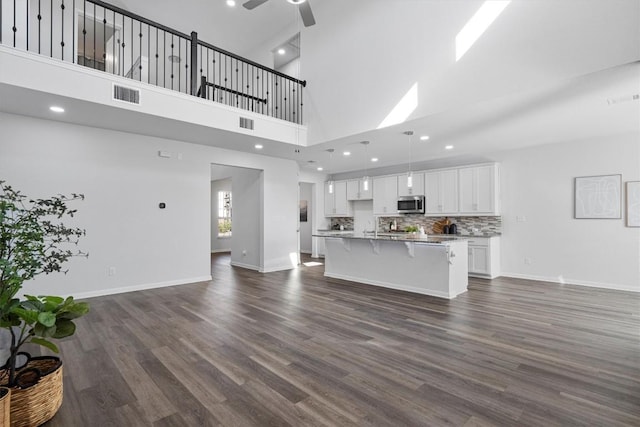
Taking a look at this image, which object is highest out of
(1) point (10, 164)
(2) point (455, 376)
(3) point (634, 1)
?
(3) point (634, 1)

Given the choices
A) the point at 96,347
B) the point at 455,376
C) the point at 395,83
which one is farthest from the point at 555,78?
the point at 96,347

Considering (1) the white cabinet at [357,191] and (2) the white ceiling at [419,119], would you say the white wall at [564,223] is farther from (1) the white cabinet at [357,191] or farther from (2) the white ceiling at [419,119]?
(1) the white cabinet at [357,191]

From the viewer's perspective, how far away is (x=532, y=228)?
6250 mm

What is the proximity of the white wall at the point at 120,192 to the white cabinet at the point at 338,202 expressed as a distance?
3.50 m

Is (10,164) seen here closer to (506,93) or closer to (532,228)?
(506,93)

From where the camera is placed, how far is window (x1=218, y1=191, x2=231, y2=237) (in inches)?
456

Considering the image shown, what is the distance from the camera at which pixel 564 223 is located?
5887mm

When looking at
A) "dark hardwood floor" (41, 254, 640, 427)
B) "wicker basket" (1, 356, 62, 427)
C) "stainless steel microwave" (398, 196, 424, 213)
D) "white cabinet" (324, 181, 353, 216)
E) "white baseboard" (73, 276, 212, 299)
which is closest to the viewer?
"wicker basket" (1, 356, 62, 427)

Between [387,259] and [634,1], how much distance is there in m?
4.15

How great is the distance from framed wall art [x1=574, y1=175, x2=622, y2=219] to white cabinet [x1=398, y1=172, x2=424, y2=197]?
9.52 ft

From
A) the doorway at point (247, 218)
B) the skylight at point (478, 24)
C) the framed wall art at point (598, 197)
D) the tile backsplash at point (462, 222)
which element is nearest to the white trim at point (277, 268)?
the doorway at point (247, 218)

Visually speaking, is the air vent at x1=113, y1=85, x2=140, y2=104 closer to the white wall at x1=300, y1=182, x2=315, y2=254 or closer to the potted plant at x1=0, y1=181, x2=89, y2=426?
the potted plant at x1=0, y1=181, x2=89, y2=426

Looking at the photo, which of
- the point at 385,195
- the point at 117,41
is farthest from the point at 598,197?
the point at 117,41

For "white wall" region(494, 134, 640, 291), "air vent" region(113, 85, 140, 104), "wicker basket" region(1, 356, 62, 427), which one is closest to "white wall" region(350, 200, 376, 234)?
"white wall" region(494, 134, 640, 291)
